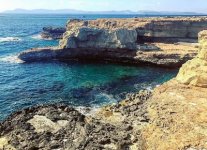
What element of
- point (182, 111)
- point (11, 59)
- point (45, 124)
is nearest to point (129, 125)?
point (182, 111)

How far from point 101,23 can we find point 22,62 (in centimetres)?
3455

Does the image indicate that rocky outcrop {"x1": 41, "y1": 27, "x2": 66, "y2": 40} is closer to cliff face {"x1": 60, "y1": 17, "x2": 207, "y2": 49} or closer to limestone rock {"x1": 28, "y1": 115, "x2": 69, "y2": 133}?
cliff face {"x1": 60, "y1": 17, "x2": 207, "y2": 49}

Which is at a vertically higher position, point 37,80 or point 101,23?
point 101,23

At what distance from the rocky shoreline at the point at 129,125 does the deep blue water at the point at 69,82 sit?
9.70 metres

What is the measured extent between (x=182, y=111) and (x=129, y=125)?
188 inches

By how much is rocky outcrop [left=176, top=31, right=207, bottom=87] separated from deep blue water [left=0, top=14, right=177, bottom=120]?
11.1m

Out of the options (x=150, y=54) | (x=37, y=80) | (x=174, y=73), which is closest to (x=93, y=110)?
(x=37, y=80)

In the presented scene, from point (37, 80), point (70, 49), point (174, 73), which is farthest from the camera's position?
point (70, 49)

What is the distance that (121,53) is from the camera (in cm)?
6969

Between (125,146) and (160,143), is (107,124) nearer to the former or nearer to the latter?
(125,146)

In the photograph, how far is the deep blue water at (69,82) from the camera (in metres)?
44.2

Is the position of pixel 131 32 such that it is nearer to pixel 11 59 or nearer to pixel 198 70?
pixel 11 59

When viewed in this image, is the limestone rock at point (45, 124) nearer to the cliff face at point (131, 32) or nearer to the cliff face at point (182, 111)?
the cliff face at point (182, 111)

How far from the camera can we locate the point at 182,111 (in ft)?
92.7
